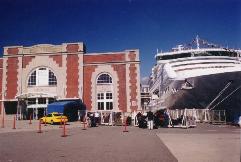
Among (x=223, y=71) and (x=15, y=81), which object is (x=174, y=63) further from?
(x=15, y=81)

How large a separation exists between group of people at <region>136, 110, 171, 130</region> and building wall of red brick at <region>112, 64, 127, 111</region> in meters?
18.3

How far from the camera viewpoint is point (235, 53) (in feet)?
113

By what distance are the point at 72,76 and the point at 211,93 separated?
22609 mm

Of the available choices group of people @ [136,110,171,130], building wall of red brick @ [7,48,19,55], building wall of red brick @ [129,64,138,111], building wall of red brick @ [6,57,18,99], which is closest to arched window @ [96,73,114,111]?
building wall of red brick @ [129,64,138,111]

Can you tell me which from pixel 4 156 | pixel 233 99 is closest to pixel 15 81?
pixel 233 99

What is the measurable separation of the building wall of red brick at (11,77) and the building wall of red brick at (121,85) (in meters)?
15.5

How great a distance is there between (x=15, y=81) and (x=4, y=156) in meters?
37.1

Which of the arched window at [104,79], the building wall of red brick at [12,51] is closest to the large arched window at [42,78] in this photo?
the building wall of red brick at [12,51]

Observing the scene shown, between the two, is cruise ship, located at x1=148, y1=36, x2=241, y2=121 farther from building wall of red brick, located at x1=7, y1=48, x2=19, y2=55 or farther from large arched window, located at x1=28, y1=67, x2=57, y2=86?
building wall of red brick, located at x1=7, y1=48, x2=19, y2=55

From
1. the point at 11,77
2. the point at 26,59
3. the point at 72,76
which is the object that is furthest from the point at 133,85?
the point at 11,77

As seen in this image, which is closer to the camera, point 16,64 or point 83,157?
point 83,157

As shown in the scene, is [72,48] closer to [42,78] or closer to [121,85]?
[42,78]

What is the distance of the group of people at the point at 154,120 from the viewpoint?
21.1 m

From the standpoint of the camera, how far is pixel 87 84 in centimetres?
4259
